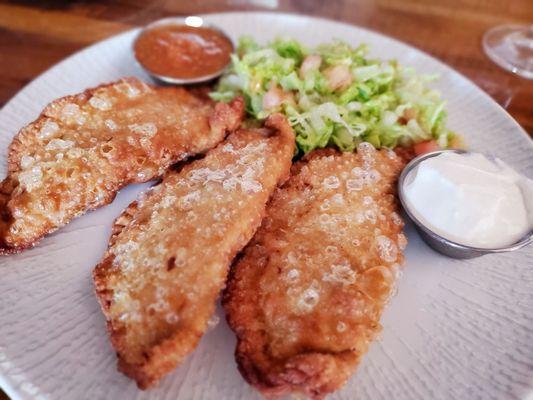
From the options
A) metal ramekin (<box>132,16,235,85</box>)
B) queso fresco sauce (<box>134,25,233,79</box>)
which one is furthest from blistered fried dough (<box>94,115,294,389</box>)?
queso fresco sauce (<box>134,25,233,79</box>)

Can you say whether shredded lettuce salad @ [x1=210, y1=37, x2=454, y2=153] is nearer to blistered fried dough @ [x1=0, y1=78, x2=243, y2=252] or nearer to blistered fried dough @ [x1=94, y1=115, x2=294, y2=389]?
blistered fried dough @ [x1=0, y1=78, x2=243, y2=252]

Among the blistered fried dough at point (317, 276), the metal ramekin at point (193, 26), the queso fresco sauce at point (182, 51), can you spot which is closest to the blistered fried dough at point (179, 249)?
the blistered fried dough at point (317, 276)

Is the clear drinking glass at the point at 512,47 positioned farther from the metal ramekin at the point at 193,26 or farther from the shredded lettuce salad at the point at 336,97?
the metal ramekin at the point at 193,26

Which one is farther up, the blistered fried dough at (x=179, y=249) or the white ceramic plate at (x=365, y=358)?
the blistered fried dough at (x=179, y=249)

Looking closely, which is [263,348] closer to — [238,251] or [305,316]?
[305,316]

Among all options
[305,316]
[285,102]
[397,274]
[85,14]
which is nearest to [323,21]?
[285,102]

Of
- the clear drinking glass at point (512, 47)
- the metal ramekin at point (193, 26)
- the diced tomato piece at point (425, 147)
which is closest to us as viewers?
the diced tomato piece at point (425, 147)

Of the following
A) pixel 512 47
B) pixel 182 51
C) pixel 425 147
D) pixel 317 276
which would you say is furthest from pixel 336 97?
pixel 512 47

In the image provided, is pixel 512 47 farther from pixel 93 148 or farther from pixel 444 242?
pixel 93 148
